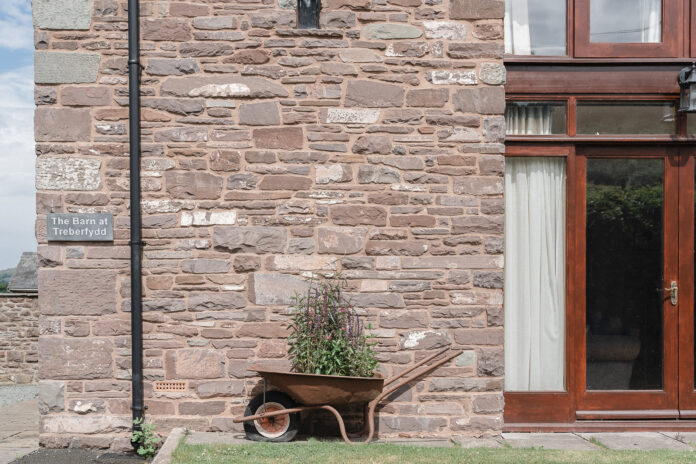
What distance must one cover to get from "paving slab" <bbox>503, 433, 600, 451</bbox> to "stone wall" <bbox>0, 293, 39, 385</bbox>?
994 cm

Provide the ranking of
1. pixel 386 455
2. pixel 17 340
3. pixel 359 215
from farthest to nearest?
pixel 17 340 < pixel 359 215 < pixel 386 455

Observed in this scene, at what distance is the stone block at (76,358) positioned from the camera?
17.4ft

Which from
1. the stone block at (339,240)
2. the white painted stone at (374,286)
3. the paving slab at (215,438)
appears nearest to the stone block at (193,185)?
the stone block at (339,240)

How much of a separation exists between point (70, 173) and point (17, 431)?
2.71 meters

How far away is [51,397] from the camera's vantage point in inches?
208

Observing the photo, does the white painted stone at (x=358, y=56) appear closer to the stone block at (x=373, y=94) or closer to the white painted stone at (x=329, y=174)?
the stone block at (x=373, y=94)

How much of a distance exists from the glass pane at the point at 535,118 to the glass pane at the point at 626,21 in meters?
0.75

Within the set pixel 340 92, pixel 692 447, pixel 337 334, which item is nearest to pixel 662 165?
pixel 692 447

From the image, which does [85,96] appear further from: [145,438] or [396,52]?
[145,438]

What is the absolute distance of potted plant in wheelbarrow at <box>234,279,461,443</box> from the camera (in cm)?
488

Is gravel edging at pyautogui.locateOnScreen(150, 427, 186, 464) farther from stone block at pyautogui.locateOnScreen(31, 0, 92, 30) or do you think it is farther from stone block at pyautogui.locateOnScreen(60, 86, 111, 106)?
stone block at pyautogui.locateOnScreen(31, 0, 92, 30)

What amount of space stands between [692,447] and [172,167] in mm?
4863

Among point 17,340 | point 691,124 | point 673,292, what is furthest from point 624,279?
point 17,340

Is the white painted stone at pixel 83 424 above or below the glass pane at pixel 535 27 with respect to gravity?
below
